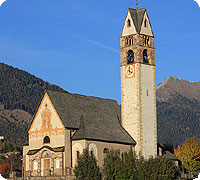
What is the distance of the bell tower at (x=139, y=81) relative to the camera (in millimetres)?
86000

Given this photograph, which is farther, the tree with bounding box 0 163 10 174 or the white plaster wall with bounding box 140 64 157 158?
the tree with bounding box 0 163 10 174

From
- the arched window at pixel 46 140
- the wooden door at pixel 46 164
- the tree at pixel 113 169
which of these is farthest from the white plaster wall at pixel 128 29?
the tree at pixel 113 169

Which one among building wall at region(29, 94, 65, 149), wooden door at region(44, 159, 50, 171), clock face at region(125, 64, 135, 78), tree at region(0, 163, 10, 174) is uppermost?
clock face at region(125, 64, 135, 78)

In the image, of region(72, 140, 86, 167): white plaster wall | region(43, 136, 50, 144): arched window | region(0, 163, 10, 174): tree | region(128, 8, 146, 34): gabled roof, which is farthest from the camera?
region(0, 163, 10, 174): tree

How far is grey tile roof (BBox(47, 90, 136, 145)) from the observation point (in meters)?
81.4

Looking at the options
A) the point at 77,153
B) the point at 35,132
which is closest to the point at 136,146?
the point at 77,153

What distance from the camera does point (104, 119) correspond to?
86938 millimetres

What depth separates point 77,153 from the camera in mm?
80250

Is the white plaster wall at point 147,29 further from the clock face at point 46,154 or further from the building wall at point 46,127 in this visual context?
the clock face at point 46,154

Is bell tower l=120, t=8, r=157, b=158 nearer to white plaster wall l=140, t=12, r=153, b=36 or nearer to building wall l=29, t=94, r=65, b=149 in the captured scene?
white plaster wall l=140, t=12, r=153, b=36

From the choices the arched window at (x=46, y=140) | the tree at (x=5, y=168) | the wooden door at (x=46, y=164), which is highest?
the arched window at (x=46, y=140)

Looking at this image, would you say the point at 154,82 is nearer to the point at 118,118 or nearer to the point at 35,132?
the point at 118,118

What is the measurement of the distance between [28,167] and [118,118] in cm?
1683

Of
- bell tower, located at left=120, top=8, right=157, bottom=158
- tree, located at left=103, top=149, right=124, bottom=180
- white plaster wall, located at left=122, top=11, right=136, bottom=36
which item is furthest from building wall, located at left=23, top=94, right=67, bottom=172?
white plaster wall, located at left=122, top=11, right=136, bottom=36
